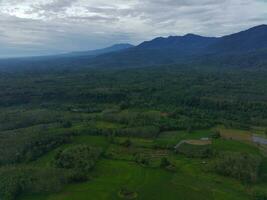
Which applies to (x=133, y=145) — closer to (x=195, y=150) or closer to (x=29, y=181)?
(x=195, y=150)

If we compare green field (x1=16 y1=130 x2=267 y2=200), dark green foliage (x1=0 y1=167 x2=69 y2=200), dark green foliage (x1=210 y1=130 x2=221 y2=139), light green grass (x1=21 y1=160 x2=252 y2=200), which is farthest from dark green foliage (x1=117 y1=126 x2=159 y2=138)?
dark green foliage (x1=0 y1=167 x2=69 y2=200)

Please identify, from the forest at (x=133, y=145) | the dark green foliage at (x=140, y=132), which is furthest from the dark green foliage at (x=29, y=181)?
the dark green foliage at (x=140, y=132)

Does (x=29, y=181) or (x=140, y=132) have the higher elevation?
(x=29, y=181)

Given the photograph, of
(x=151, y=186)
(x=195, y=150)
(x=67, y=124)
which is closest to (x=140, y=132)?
(x=195, y=150)

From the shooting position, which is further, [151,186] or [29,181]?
[151,186]

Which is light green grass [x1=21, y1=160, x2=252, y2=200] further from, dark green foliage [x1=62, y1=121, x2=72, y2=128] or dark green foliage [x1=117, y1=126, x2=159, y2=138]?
dark green foliage [x1=62, y1=121, x2=72, y2=128]

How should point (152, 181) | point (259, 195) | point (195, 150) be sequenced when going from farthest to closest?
1. point (195, 150)
2. point (152, 181)
3. point (259, 195)
